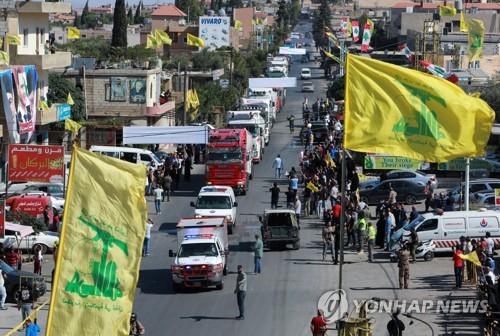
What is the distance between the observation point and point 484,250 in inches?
1294

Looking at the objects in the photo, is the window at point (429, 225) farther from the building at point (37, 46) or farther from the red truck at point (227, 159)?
the building at point (37, 46)

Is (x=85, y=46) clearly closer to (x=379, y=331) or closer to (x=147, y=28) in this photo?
(x=147, y=28)

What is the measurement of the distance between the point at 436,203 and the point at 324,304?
1552cm

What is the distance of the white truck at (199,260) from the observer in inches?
1267

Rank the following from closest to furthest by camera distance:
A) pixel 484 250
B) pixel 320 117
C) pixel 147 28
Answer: pixel 484 250 < pixel 320 117 < pixel 147 28

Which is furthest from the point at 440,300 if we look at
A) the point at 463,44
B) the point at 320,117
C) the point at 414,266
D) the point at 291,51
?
the point at 291,51

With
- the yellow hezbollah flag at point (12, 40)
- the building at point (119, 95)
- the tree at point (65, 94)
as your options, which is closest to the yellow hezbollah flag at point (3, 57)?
the yellow hezbollah flag at point (12, 40)

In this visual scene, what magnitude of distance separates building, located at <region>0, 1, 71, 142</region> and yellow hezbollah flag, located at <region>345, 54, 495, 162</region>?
37.7 m

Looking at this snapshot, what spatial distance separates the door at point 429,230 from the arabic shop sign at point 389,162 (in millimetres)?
7794

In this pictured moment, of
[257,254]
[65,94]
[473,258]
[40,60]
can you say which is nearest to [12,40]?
[40,60]

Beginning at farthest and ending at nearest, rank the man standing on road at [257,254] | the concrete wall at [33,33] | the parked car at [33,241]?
the concrete wall at [33,33] → the parked car at [33,241] → the man standing on road at [257,254]

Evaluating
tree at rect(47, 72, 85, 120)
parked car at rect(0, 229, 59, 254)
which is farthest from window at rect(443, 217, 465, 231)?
tree at rect(47, 72, 85, 120)

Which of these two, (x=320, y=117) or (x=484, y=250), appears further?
(x=320, y=117)

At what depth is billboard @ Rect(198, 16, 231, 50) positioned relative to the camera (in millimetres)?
123188
